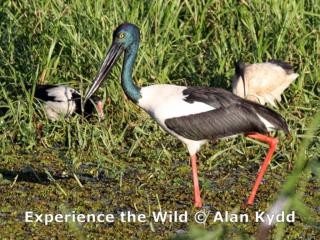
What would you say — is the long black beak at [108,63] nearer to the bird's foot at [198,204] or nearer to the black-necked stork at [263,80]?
the black-necked stork at [263,80]

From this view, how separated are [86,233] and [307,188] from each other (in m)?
1.77

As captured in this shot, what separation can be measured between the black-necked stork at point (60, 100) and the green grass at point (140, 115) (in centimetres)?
9

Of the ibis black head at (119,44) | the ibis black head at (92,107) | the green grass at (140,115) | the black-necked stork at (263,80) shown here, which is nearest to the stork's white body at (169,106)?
the green grass at (140,115)

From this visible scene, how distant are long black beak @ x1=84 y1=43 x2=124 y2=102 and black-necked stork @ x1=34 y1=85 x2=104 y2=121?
2.46 ft

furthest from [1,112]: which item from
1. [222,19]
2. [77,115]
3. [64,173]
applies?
[222,19]

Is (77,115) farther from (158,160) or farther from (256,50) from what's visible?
(256,50)

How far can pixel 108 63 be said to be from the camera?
7.59m

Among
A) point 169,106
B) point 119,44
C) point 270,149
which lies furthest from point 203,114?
point 119,44

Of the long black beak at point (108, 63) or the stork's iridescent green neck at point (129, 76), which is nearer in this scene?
the stork's iridescent green neck at point (129, 76)

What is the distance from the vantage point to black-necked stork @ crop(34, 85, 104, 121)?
849cm

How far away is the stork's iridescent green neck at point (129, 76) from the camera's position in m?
7.02

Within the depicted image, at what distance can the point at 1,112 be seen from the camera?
8.48 meters

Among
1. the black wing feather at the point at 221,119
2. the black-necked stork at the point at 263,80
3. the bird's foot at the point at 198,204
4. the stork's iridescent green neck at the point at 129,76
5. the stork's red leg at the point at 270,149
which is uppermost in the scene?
the black-necked stork at the point at 263,80

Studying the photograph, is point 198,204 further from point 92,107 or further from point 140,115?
point 92,107
